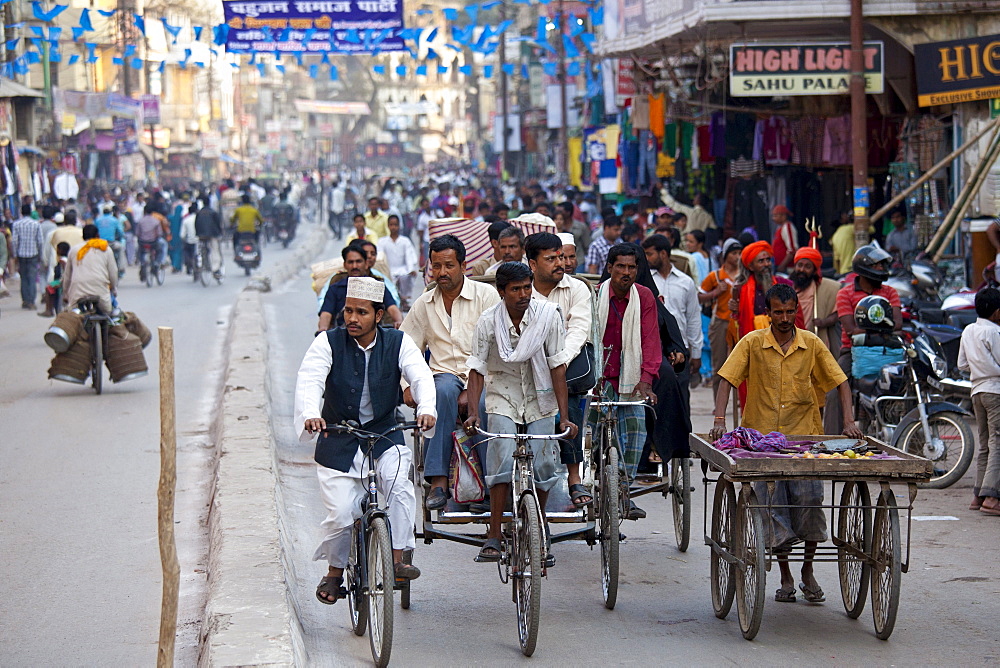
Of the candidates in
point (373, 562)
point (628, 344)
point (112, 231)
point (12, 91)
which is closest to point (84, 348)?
point (628, 344)

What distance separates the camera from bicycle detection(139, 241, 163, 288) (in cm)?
2594

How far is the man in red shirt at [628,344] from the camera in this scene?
22.8 ft

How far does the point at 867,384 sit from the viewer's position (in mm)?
9180

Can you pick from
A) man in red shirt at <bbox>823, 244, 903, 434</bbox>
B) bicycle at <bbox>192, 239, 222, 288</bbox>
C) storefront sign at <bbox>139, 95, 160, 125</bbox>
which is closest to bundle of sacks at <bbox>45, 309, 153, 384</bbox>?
man in red shirt at <bbox>823, 244, 903, 434</bbox>

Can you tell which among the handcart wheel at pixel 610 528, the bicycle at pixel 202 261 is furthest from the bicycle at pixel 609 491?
the bicycle at pixel 202 261

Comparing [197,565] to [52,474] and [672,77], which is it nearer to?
[52,474]

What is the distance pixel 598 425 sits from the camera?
6.85 m

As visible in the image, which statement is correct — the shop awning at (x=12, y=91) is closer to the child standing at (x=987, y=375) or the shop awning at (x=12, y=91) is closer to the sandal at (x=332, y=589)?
the child standing at (x=987, y=375)

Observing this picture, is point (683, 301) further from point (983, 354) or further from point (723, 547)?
point (723, 547)

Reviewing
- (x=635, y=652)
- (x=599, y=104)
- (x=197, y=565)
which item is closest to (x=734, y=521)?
(x=635, y=652)

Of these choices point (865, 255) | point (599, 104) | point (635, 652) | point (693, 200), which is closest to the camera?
point (635, 652)

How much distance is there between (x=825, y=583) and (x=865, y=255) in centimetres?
301

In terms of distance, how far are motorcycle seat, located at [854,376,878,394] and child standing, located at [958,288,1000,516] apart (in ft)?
3.72

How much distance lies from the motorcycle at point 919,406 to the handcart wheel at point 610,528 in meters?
3.28
